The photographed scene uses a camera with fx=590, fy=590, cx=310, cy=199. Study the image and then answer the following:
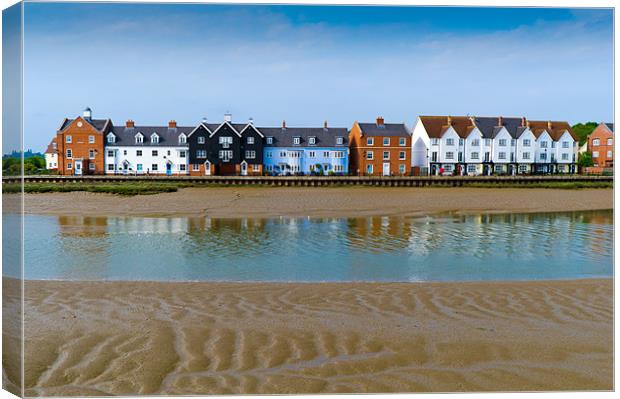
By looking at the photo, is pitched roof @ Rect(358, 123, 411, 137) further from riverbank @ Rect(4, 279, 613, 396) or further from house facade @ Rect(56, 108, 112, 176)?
riverbank @ Rect(4, 279, 613, 396)

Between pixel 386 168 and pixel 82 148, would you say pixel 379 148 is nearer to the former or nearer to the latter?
pixel 386 168

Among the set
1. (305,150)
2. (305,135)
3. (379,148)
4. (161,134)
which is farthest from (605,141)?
(305,135)

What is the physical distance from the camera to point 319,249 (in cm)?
805

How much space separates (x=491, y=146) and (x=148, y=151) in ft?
40.2

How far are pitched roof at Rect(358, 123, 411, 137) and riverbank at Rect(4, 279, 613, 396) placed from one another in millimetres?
21952

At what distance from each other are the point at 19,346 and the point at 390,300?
2.81 metres

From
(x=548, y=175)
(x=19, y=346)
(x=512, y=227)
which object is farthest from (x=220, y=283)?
(x=548, y=175)

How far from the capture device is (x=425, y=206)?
15102mm

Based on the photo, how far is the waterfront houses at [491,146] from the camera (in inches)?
548

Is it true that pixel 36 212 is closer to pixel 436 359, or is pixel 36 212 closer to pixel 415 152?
pixel 436 359

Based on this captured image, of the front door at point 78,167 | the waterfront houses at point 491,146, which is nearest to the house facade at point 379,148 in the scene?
the waterfront houses at point 491,146

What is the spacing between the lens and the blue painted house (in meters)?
27.2

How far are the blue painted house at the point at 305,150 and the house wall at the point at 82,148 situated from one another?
829cm

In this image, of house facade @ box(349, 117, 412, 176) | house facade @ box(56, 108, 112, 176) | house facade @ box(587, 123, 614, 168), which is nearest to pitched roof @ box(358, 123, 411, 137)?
house facade @ box(349, 117, 412, 176)
